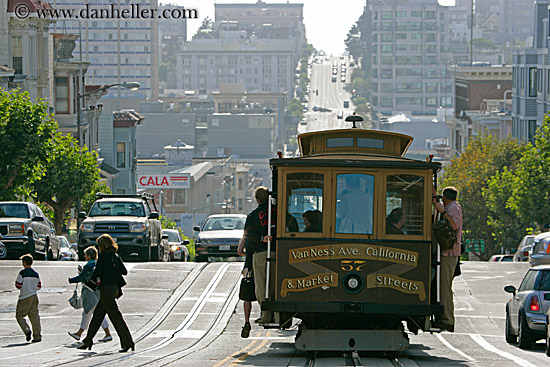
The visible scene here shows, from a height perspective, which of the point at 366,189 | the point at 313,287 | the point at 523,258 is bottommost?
the point at 523,258

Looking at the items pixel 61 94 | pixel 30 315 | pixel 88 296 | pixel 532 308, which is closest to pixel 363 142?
pixel 532 308

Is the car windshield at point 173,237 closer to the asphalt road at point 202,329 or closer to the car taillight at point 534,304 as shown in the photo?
the asphalt road at point 202,329

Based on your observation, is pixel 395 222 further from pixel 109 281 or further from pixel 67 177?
pixel 67 177

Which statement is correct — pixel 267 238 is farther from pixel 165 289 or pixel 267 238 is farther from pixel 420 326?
pixel 165 289

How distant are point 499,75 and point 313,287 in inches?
3948

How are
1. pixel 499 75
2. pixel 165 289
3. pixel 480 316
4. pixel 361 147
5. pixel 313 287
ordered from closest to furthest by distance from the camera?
pixel 313 287 → pixel 361 147 → pixel 480 316 → pixel 165 289 → pixel 499 75

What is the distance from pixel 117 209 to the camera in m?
29.8

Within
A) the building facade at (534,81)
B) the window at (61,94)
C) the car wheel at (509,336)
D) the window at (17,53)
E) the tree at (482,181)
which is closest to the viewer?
the car wheel at (509,336)

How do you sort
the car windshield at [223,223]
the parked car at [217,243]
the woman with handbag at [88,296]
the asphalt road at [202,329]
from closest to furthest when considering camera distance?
the asphalt road at [202,329] → the woman with handbag at [88,296] → the parked car at [217,243] → the car windshield at [223,223]

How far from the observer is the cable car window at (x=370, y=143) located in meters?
16.5

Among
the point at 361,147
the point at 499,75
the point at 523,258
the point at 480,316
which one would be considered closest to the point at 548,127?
the point at 523,258

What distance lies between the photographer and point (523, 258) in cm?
3666

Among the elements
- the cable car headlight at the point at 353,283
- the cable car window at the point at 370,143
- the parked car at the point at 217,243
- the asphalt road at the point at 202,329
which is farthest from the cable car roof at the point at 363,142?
the parked car at the point at 217,243

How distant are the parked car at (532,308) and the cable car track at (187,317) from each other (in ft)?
16.3
